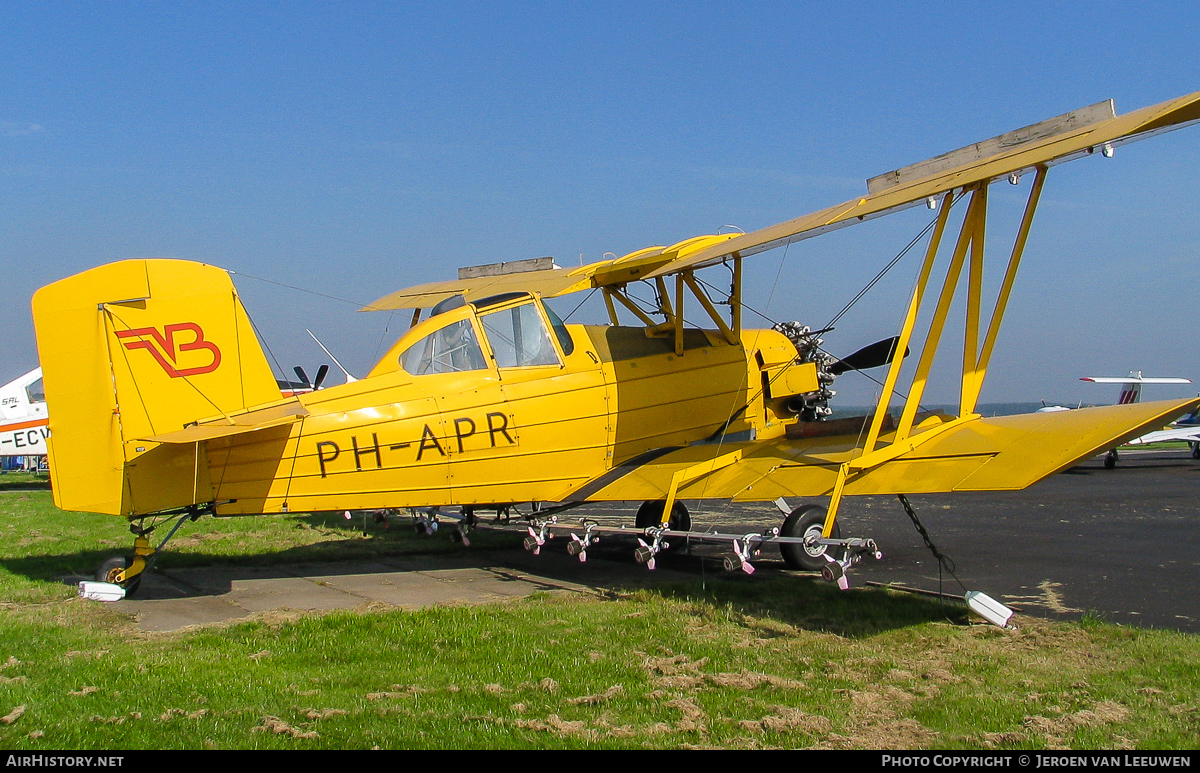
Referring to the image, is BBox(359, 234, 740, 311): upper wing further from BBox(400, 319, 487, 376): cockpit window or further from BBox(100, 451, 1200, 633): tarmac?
BBox(100, 451, 1200, 633): tarmac

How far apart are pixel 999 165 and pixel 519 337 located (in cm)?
457

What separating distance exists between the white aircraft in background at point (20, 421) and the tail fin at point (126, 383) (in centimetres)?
1889

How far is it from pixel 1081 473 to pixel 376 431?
22.0m

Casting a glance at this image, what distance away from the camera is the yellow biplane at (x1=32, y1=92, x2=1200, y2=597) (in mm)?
6828

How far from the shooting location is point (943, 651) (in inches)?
228

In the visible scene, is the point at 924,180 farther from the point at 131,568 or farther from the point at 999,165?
the point at 131,568

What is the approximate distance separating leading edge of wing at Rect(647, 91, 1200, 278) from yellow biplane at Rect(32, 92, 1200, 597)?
0.02 metres

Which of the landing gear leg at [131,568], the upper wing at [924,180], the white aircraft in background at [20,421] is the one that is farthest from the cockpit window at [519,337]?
the white aircraft in background at [20,421]

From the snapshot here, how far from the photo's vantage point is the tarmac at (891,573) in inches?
294

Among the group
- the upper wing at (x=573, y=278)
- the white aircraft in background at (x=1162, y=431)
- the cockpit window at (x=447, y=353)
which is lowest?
the white aircraft in background at (x=1162, y=431)

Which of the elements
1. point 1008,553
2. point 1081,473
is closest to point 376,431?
point 1008,553

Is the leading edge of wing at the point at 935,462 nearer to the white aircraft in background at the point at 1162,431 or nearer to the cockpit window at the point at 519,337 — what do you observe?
the cockpit window at the point at 519,337
